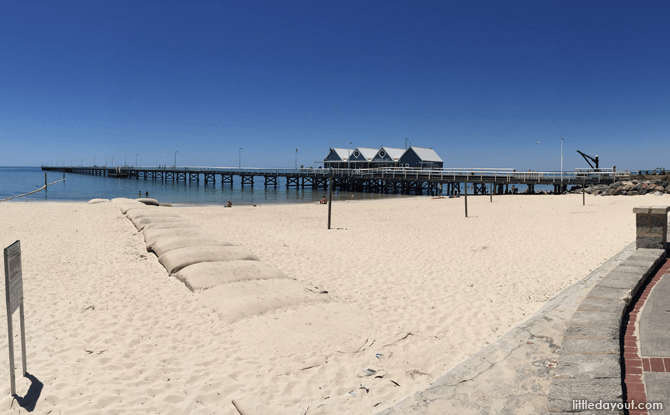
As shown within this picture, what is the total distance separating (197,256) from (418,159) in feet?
153

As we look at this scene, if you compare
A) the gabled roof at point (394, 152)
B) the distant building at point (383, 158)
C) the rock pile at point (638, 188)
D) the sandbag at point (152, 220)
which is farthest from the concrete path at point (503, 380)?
the gabled roof at point (394, 152)

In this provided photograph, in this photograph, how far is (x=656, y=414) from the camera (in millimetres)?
2432

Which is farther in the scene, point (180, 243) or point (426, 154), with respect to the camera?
point (426, 154)

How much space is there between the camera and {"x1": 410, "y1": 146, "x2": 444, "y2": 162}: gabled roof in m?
51.8

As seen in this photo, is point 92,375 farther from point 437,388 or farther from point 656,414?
point 656,414

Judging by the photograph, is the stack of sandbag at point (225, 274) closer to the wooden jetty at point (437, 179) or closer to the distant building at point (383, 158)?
the wooden jetty at point (437, 179)

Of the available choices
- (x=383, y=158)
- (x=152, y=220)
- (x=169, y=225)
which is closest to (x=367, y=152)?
(x=383, y=158)

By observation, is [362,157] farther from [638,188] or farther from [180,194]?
[638,188]

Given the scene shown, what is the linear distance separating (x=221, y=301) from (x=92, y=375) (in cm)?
189

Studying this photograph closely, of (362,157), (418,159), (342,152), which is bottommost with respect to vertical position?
(418,159)

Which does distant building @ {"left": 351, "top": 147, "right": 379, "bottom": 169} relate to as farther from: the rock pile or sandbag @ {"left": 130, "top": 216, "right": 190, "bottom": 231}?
sandbag @ {"left": 130, "top": 216, "right": 190, "bottom": 231}

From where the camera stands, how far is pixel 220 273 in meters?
6.40

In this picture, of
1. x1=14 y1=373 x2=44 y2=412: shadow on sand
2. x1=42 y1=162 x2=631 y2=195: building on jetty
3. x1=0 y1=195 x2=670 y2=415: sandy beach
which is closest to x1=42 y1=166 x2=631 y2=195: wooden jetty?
x1=42 y1=162 x2=631 y2=195: building on jetty

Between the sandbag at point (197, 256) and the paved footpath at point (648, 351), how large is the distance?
5.83 metres
